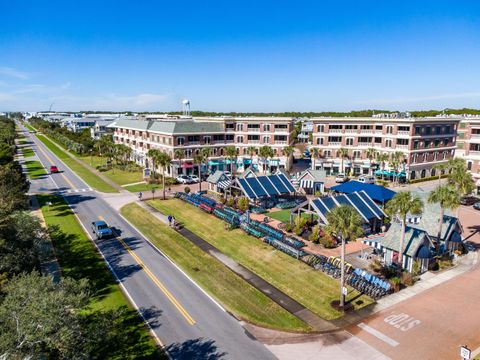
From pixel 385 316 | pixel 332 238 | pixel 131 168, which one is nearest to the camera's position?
pixel 385 316

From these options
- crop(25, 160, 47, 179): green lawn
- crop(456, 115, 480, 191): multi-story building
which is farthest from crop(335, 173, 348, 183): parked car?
crop(25, 160, 47, 179): green lawn

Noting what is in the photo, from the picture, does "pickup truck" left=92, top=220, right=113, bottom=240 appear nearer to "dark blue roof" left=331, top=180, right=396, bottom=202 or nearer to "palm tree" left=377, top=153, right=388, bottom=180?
"dark blue roof" left=331, top=180, right=396, bottom=202

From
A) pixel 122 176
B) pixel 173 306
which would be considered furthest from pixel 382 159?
pixel 173 306

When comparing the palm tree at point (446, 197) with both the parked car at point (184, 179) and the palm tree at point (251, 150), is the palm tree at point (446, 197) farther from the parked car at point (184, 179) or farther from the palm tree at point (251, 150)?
the parked car at point (184, 179)

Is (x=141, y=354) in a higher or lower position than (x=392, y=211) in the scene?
lower

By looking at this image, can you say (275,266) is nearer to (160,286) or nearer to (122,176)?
(160,286)

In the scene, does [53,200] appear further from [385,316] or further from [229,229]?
[385,316]

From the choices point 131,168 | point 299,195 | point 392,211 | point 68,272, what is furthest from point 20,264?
point 131,168
